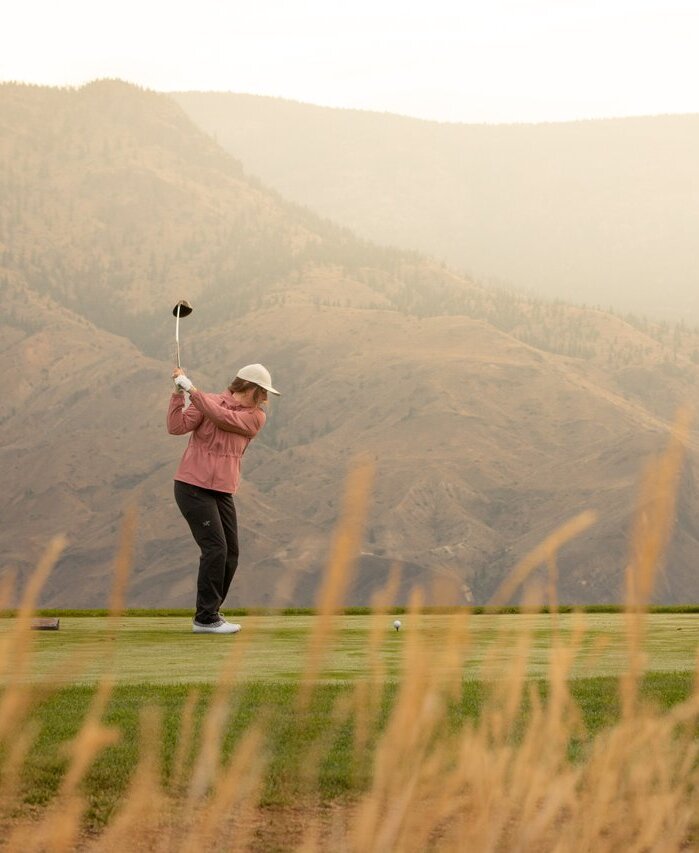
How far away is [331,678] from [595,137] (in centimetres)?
15931

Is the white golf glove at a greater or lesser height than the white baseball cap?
lesser

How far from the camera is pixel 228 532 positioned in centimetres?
1077

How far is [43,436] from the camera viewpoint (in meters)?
84.7

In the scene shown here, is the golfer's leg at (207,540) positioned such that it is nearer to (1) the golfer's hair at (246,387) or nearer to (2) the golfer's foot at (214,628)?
(2) the golfer's foot at (214,628)

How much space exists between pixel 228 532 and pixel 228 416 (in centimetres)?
98

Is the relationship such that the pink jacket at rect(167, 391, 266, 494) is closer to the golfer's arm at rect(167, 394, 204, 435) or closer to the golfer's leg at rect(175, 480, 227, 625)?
the golfer's arm at rect(167, 394, 204, 435)

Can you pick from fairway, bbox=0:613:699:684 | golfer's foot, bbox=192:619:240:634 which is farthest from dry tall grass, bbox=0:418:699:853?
golfer's foot, bbox=192:619:240:634

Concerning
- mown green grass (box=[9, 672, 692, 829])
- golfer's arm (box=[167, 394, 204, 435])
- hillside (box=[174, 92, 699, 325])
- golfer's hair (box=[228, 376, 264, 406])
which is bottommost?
mown green grass (box=[9, 672, 692, 829])

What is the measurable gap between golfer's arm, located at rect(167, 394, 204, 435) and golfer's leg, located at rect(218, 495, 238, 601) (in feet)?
2.04

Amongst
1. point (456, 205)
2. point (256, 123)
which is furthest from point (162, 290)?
point (256, 123)

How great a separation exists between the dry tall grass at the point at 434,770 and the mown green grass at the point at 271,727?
0.06 m

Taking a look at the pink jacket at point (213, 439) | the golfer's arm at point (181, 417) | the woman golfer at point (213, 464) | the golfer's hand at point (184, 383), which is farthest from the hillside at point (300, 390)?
the golfer's hand at point (184, 383)

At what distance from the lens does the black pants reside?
10.5 m

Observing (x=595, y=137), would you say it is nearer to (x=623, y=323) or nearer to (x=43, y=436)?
(x=623, y=323)
